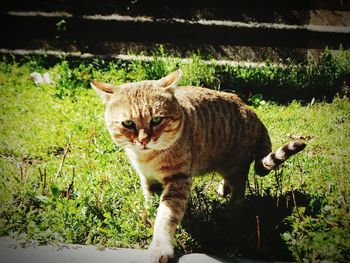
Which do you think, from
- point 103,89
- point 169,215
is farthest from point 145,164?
point 103,89

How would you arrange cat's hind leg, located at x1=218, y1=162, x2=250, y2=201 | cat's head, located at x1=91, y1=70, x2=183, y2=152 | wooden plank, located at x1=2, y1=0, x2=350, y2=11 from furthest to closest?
wooden plank, located at x1=2, y1=0, x2=350, y2=11, cat's hind leg, located at x1=218, y1=162, x2=250, y2=201, cat's head, located at x1=91, y1=70, x2=183, y2=152

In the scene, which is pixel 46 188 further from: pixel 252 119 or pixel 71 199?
pixel 252 119

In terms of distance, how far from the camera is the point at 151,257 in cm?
186

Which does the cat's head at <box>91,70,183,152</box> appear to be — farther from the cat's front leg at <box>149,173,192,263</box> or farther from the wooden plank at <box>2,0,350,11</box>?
the wooden plank at <box>2,0,350,11</box>

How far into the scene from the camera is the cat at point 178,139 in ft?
7.10

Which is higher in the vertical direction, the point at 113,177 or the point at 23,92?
the point at 23,92

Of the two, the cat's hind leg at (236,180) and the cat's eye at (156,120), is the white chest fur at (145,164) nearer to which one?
the cat's eye at (156,120)

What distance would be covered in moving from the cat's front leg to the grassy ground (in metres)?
0.16

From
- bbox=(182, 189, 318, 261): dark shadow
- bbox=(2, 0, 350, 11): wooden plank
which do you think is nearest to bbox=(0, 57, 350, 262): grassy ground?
bbox=(182, 189, 318, 261): dark shadow

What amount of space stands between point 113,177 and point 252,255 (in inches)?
49.4

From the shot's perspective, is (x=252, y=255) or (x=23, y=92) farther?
(x=23, y=92)

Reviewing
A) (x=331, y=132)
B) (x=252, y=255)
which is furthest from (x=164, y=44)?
(x=252, y=255)

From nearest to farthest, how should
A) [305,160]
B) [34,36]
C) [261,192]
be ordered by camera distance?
[261,192] → [305,160] → [34,36]

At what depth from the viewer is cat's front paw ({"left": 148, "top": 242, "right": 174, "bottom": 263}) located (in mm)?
1830
